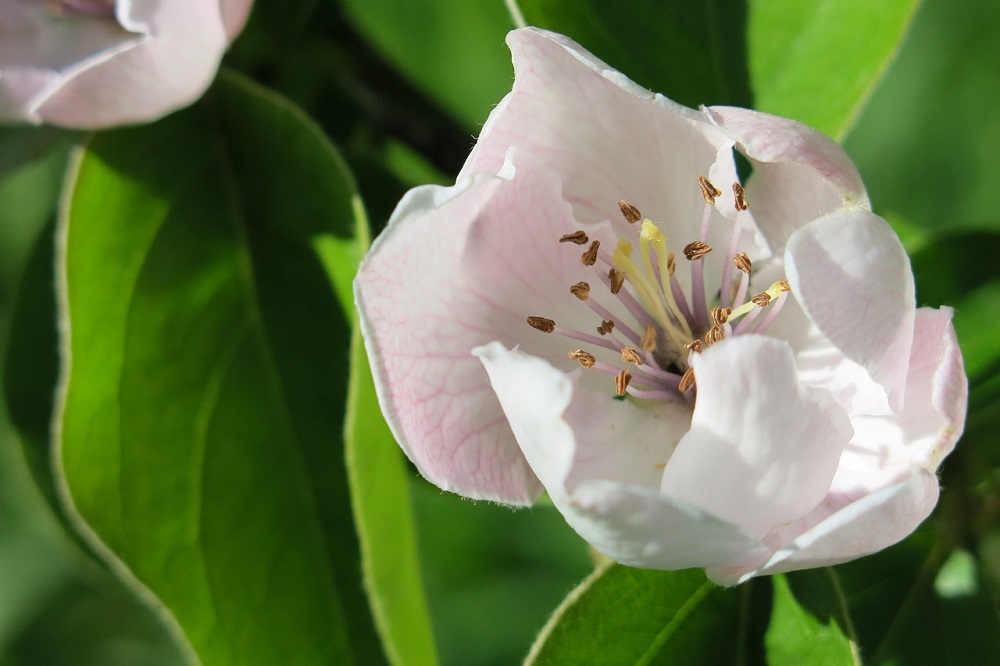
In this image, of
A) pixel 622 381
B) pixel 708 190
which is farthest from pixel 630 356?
pixel 708 190

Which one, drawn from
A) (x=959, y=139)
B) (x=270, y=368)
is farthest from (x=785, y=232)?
(x=959, y=139)

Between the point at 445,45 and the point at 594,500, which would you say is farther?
the point at 445,45

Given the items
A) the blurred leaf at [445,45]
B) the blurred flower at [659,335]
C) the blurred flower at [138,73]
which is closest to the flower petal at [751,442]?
the blurred flower at [659,335]

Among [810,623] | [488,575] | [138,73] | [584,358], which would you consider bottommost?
[488,575]

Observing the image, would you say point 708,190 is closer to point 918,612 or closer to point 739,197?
point 739,197

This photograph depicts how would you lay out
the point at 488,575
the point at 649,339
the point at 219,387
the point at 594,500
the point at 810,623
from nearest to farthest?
the point at 594,500 < the point at 810,623 < the point at 649,339 < the point at 219,387 < the point at 488,575

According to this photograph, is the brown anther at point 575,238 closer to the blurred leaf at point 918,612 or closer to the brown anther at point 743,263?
the brown anther at point 743,263

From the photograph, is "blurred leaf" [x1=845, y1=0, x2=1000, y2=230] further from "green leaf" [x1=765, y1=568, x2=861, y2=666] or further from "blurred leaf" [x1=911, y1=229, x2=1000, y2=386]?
"green leaf" [x1=765, y1=568, x2=861, y2=666]
